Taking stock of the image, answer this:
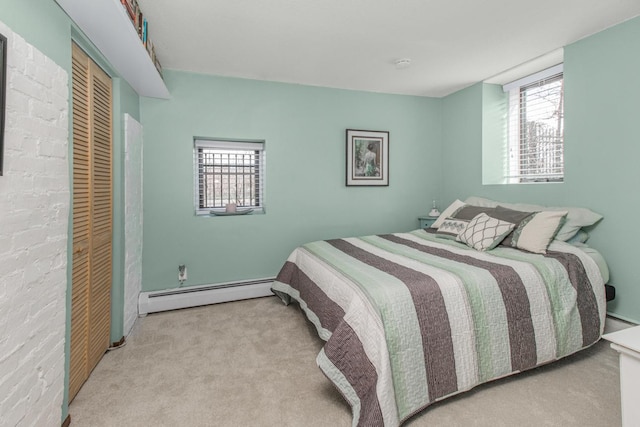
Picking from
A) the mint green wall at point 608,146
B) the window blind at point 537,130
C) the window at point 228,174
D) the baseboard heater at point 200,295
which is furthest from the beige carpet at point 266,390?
the window blind at point 537,130

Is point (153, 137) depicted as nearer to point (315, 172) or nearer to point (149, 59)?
point (149, 59)

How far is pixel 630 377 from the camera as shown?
1127 mm

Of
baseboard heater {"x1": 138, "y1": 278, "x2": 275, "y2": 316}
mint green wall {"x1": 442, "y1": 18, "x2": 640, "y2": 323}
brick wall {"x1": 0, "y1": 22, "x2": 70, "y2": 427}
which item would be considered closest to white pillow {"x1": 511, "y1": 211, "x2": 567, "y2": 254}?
mint green wall {"x1": 442, "y1": 18, "x2": 640, "y2": 323}

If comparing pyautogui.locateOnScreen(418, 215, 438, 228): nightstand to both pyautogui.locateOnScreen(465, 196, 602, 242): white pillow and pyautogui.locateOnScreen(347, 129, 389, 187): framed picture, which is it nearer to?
pyautogui.locateOnScreen(347, 129, 389, 187): framed picture

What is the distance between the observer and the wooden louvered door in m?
1.79

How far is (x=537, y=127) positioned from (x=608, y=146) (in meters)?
0.94

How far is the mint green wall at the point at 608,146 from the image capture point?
2.30m

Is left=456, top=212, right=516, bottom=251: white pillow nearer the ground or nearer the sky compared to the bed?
nearer the sky

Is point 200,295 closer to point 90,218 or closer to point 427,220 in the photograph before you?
point 90,218

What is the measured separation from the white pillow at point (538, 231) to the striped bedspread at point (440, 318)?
0.09 meters

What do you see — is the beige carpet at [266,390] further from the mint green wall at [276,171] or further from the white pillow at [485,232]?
the mint green wall at [276,171]

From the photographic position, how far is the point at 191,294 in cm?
319

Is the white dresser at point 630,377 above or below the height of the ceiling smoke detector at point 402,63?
below

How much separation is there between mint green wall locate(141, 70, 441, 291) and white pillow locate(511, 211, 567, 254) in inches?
68.4
